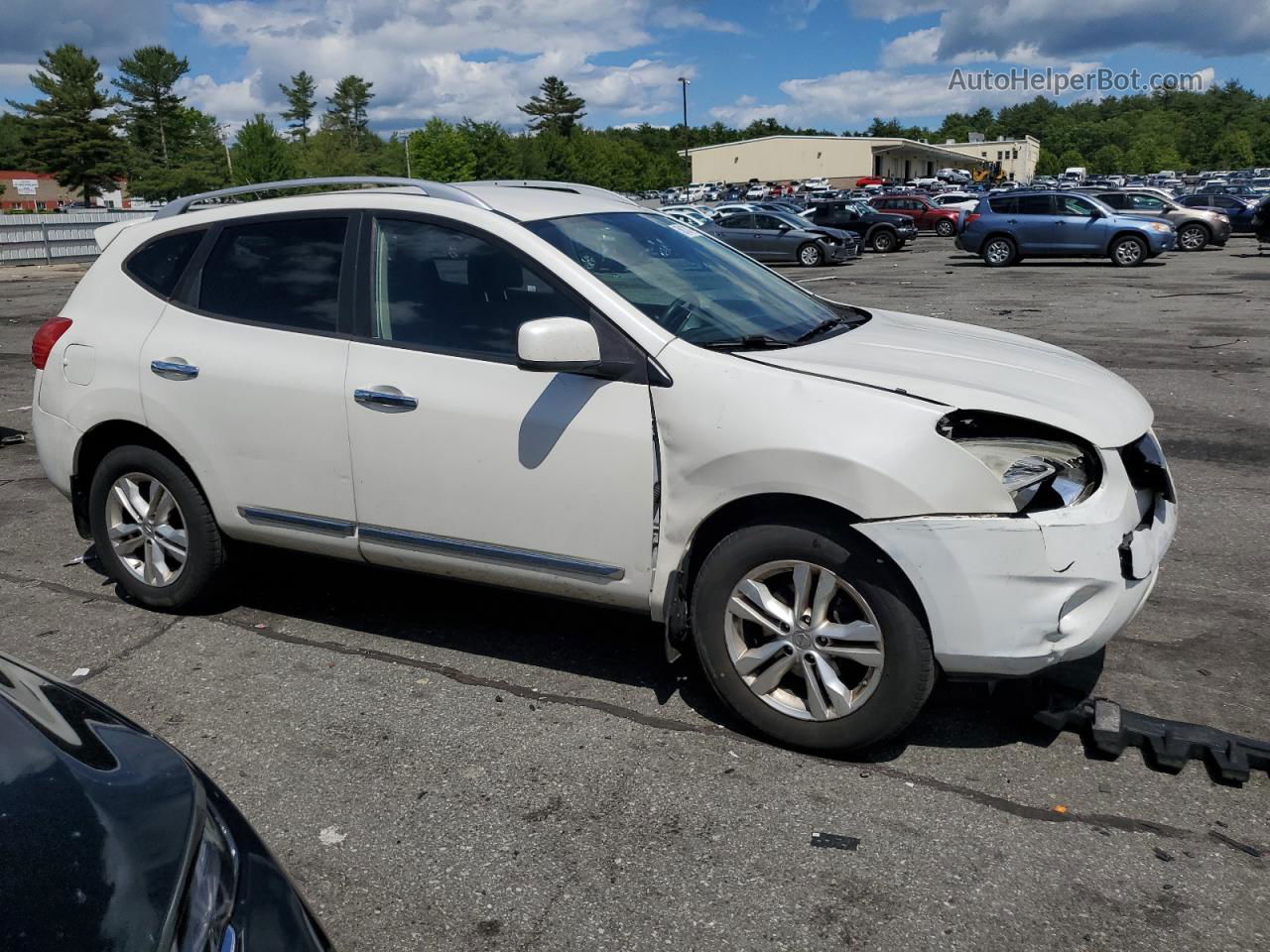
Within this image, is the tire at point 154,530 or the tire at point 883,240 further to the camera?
the tire at point 883,240

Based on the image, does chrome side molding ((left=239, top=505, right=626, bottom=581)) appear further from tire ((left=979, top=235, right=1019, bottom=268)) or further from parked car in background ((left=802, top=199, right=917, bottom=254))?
parked car in background ((left=802, top=199, right=917, bottom=254))

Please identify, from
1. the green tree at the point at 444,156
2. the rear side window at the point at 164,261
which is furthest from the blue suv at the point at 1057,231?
the green tree at the point at 444,156

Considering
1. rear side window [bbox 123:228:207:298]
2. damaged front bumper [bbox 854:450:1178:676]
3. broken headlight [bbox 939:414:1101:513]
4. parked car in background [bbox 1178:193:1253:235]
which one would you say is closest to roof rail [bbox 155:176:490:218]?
rear side window [bbox 123:228:207:298]

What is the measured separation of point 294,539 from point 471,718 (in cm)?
113

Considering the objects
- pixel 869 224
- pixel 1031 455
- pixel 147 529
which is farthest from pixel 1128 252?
pixel 147 529

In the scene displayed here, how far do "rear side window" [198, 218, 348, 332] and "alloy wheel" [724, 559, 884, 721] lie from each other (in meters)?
1.97

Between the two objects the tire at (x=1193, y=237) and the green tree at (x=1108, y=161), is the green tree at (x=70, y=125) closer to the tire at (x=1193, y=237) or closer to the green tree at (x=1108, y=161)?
the tire at (x=1193, y=237)

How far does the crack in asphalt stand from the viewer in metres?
3.28

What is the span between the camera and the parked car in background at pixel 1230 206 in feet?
114

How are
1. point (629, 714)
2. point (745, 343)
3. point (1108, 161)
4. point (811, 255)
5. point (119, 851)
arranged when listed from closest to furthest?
1. point (119, 851)
2. point (745, 343)
3. point (629, 714)
4. point (811, 255)
5. point (1108, 161)

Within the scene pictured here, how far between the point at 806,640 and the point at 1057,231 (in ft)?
87.4

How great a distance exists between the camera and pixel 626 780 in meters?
3.53

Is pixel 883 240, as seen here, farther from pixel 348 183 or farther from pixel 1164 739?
pixel 1164 739

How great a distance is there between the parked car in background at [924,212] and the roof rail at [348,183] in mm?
39724
